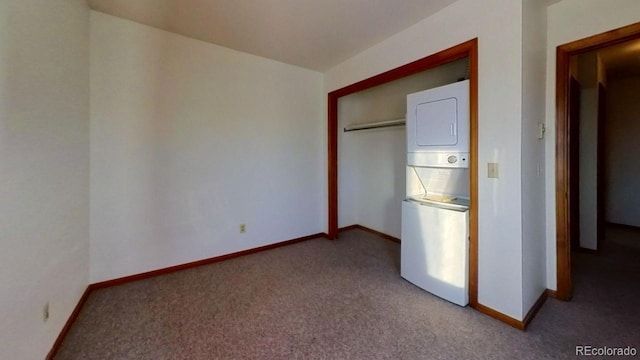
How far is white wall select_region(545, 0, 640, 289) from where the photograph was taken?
180 centimetres

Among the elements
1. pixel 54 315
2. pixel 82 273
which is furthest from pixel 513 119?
pixel 82 273

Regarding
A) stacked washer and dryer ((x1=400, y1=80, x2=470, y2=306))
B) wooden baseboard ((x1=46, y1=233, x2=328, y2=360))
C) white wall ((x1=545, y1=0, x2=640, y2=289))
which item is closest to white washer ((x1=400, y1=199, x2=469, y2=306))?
stacked washer and dryer ((x1=400, y1=80, x2=470, y2=306))

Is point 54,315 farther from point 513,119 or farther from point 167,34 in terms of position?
point 513,119

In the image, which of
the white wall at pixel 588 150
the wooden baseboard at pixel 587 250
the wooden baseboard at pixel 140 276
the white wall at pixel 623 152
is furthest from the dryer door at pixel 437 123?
the white wall at pixel 623 152

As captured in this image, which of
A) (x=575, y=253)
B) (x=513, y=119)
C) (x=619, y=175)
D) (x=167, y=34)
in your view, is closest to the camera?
(x=513, y=119)

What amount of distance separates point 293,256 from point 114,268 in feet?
5.72

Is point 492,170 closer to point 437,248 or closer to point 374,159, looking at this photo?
point 437,248

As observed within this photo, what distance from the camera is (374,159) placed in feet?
13.2

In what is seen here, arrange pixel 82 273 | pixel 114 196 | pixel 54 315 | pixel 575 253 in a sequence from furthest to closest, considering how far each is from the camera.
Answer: pixel 575 253 → pixel 114 196 → pixel 82 273 → pixel 54 315

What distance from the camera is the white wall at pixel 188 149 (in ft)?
7.66

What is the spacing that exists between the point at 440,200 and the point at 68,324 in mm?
3012

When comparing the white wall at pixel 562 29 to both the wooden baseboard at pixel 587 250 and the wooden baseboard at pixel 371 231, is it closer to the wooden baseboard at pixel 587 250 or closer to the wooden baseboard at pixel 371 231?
the wooden baseboard at pixel 587 250

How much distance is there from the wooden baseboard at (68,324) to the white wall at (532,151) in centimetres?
302

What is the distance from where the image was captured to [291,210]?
3562mm
